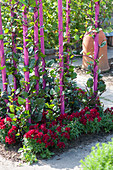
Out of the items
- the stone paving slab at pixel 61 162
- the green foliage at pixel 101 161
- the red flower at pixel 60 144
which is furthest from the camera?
the red flower at pixel 60 144

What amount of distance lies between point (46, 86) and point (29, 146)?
0.91 m

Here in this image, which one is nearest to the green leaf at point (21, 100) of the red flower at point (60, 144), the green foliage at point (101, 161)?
the red flower at point (60, 144)

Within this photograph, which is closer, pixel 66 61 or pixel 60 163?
pixel 60 163

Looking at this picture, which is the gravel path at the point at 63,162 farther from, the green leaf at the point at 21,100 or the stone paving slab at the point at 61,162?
the green leaf at the point at 21,100

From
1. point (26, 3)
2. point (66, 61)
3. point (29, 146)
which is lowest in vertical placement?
point (29, 146)

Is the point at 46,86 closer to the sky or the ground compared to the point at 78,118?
closer to the sky

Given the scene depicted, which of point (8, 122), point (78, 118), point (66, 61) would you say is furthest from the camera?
point (66, 61)

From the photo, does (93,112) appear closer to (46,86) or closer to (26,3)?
(46,86)

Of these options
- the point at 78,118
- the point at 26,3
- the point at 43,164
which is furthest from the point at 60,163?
the point at 26,3

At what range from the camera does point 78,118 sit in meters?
3.24

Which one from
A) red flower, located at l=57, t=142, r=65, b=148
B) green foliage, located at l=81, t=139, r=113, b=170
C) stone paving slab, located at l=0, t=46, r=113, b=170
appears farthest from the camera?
red flower, located at l=57, t=142, r=65, b=148

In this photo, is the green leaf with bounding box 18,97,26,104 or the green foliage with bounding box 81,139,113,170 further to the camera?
the green leaf with bounding box 18,97,26,104

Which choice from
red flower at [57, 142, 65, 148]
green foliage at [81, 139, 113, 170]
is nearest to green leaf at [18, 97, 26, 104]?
red flower at [57, 142, 65, 148]

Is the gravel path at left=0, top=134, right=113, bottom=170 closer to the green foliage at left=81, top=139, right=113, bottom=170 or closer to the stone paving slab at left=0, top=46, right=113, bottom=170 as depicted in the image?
the stone paving slab at left=0, top=46, right=113, bottom=170
